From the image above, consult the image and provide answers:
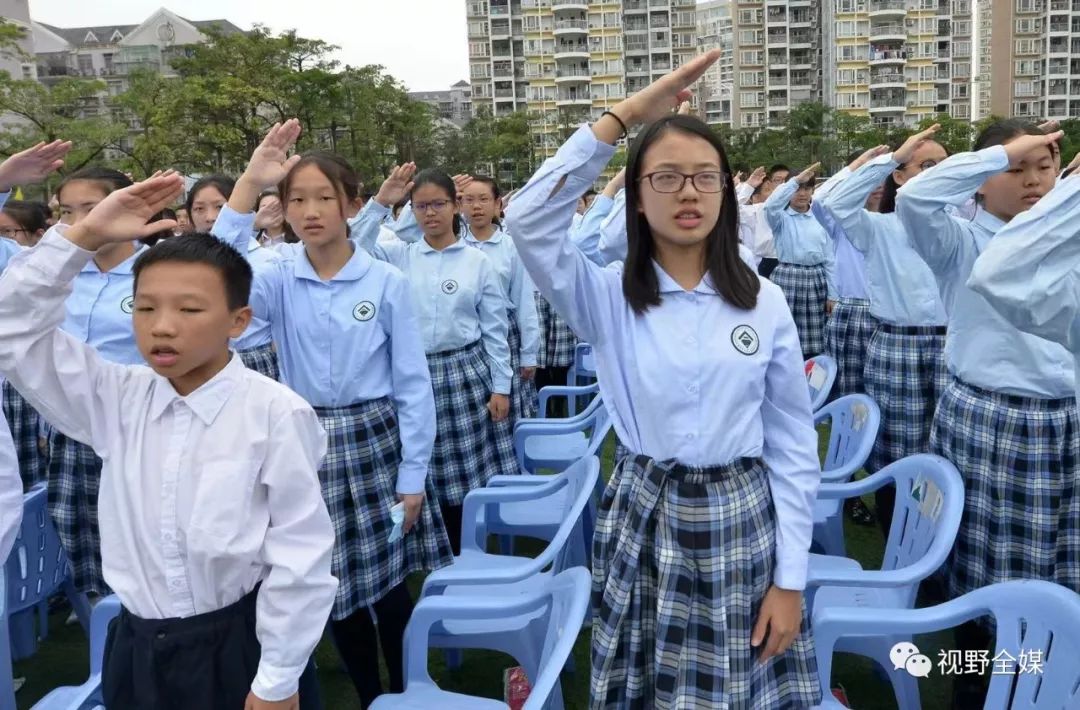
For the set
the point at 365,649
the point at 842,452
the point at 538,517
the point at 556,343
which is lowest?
the point at 365,649

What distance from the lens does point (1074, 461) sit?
2.33 meters

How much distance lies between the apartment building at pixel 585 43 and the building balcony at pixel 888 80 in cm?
1110

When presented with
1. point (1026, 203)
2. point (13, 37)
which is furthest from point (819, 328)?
point (13, 37)

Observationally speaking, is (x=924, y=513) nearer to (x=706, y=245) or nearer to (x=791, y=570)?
(x=791, y=570)

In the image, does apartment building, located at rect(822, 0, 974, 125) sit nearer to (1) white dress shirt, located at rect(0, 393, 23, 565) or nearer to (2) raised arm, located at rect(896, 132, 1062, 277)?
(2) raised arm, located at rect(896, 132, 1062, 277)

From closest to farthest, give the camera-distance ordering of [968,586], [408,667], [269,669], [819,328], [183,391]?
[269,669] → [183,391] → [408,667] → [968,586] → [819,328]

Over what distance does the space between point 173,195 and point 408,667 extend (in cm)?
126

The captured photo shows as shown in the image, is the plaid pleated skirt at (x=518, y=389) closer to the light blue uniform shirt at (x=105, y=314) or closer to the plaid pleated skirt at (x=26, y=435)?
the light blue uniform shirt at (x=105, y=314)

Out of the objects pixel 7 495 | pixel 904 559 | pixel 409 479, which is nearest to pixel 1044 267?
pixel 904 559

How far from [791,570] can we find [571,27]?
53150 millimetres

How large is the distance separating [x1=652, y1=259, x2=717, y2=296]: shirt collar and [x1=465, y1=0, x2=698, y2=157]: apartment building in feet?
157

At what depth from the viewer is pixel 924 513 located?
2.42 metres

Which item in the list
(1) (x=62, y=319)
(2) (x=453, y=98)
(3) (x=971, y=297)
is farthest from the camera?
(2) (x=453, y=98)

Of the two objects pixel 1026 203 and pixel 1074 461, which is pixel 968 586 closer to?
pixel 1074 461
